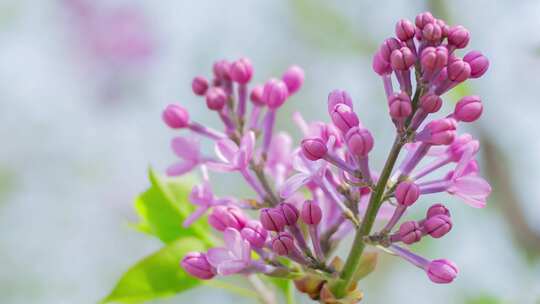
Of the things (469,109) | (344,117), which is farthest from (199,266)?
(469,109)

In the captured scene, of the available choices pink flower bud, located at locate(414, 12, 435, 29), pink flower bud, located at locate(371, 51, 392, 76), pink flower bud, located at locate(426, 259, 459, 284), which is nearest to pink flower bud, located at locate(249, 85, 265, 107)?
pink flower bud, located at locate(371, 51, 392, 76)

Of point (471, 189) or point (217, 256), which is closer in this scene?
point (471, 189)

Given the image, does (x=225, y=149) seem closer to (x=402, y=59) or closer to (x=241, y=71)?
(x=241, y=71)

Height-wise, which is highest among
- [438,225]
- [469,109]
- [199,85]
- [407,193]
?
[199,85]

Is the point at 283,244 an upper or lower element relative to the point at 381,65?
lower

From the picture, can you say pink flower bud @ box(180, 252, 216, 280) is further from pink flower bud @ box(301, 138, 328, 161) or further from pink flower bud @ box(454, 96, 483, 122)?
pink flower bud @ box(454, 96, 483, 122)

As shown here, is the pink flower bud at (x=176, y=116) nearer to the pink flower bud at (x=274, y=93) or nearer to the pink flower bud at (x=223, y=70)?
the pink flower bud at (x=223, y=70)

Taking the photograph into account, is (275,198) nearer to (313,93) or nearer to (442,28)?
(442,28)

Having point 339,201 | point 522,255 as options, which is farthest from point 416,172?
point 522,255
